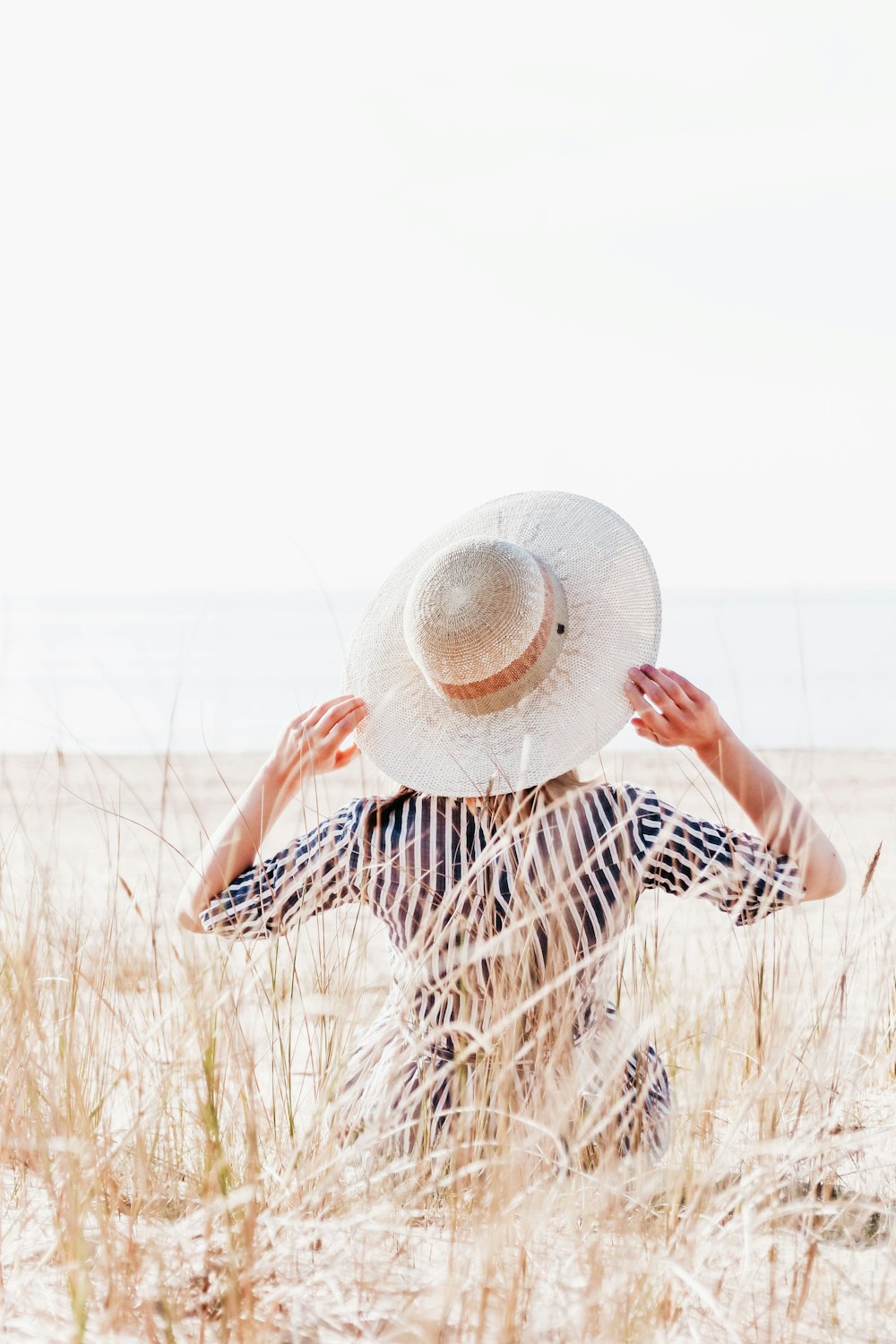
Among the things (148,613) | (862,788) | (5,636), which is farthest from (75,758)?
(148,613)

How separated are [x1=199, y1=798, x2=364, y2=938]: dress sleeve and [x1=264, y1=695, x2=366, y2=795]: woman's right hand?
0.34 feet

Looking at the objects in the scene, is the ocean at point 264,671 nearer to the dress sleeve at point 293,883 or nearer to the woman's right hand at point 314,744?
the woman's right hand at point 314,744

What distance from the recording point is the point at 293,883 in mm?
1907

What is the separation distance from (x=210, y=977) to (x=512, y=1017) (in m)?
0.46

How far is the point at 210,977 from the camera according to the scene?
63.9 inches

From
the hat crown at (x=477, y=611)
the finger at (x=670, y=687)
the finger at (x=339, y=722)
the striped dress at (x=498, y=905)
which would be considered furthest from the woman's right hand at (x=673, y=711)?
the finger at (x=339, y=722)

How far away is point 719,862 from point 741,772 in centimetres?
16

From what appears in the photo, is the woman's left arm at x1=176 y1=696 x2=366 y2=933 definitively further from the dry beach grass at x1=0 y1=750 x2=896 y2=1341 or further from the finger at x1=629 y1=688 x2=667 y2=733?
the finger at x1=629 y1=688 x2=667 y2=733

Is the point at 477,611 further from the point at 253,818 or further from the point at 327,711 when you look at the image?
the point at 253,818

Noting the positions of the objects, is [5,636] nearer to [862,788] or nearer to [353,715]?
[353,715]

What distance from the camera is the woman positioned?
184 cm

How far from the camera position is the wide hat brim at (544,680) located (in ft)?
6.55

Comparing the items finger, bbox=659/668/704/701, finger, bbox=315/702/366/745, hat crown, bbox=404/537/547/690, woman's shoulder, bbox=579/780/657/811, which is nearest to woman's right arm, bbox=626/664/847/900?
finger, bbox=659/668/704/701

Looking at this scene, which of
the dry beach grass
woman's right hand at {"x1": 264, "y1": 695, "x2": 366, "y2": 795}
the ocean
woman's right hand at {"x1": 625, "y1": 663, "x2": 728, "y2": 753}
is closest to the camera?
the dry beach grass
